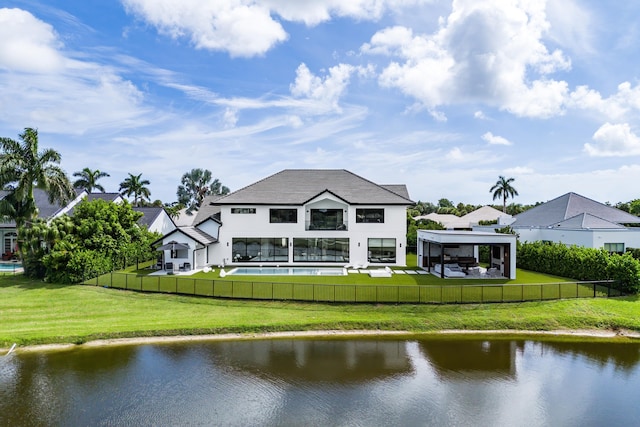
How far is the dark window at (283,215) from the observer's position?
3228 cm

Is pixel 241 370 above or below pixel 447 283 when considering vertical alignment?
below

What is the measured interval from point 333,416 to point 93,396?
23.3ft

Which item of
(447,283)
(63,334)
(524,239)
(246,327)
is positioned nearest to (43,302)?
(63,334)

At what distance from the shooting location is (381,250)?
32.1 meters

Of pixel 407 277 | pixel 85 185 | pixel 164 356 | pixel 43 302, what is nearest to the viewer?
pixel 164 356

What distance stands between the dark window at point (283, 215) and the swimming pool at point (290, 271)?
4.23 metres

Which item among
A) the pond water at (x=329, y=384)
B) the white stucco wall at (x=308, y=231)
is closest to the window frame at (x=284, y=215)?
the white stucco wall at (x=308, y=231)

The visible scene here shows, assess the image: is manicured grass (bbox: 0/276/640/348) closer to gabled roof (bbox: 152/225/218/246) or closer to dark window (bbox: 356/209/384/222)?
gabled roof (bbox: 152/225/218/246)

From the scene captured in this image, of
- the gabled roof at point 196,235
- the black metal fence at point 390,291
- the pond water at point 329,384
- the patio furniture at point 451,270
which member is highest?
the gabled roof at point 196,235

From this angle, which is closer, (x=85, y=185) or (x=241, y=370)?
(x=241, y=370)

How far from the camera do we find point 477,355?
14.9 metres

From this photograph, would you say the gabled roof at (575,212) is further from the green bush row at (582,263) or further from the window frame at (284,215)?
the window frame at (284,215)

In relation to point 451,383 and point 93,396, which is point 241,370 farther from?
point 451,383

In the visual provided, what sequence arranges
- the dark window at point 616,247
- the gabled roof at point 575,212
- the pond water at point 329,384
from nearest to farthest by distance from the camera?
the pond water at point 329,384, the dark window at point 616,247, the gabled roof at point 575,212
